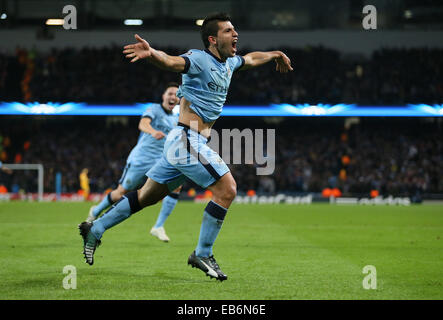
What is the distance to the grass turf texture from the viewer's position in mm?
5395

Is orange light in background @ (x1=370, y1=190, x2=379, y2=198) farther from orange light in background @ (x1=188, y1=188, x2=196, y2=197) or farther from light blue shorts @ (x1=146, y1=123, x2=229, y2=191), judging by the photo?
light blue shorts @ (x1=146, y1=123, x2=229, y2=191)

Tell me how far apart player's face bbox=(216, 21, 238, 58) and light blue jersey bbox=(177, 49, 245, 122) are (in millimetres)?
105

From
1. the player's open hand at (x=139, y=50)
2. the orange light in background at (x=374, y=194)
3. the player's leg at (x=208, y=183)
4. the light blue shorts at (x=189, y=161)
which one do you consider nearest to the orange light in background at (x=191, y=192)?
the orange light in background at (x=374, y=194)

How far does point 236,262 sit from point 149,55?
3041 mm

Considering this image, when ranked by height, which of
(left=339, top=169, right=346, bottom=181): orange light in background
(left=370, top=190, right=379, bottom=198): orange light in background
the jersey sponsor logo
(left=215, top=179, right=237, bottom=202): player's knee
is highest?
the jersey sponsor logo

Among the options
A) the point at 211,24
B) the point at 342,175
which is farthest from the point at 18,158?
the point at 211,24

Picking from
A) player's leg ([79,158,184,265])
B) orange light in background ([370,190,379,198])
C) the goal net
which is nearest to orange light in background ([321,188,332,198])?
orange light in background ([370,190,379,198])

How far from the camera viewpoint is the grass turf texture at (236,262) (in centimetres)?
539

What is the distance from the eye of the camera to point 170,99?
33.2 ft

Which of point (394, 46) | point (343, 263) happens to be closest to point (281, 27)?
point (394, 46)

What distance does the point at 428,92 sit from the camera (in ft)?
102

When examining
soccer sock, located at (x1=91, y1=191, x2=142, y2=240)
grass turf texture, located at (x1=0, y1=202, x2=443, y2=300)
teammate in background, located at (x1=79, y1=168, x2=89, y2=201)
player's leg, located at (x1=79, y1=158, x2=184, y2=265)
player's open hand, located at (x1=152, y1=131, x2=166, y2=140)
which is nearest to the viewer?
grass turf texture, located at (x1=0, y1=202, x2=443, y2=300)

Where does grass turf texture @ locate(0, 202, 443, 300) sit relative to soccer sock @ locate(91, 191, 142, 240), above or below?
below

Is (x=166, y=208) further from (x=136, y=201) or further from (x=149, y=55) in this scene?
(x=149, y=55)
